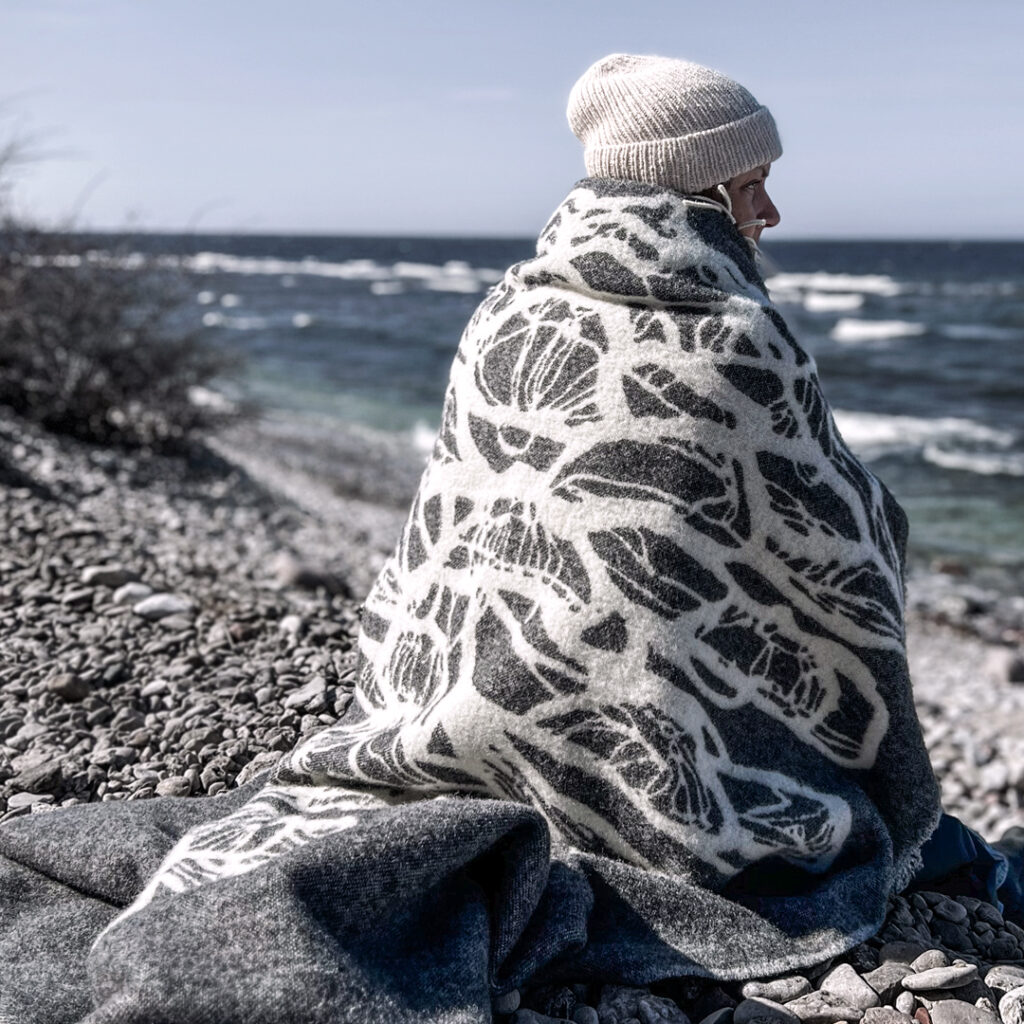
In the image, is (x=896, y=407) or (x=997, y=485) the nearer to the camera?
(x=997, y=485)

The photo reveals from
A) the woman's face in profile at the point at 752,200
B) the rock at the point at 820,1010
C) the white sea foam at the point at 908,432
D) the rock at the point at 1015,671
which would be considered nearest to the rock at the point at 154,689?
the rock at the point at 820,1010

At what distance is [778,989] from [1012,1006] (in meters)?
0.48

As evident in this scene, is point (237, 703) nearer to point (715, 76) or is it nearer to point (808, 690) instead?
point (808, 690)

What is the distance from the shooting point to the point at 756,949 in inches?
91.4

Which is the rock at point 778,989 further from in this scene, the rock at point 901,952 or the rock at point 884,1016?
the rock at point 901,952

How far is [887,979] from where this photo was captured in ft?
7.70

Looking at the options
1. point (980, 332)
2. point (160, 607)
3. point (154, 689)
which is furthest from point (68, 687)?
point (980, 332)

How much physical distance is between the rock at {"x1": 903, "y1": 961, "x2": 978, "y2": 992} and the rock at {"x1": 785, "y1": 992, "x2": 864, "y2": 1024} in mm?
161

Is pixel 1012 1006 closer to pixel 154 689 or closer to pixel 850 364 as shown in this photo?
pixel 154 689

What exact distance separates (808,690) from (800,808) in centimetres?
26

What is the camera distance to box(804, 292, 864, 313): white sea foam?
38969 mm

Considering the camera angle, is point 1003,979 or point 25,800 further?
point 25,800

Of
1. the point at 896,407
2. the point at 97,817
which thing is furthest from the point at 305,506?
the point at 896,407

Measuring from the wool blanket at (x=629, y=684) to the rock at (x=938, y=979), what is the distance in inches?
5.5
